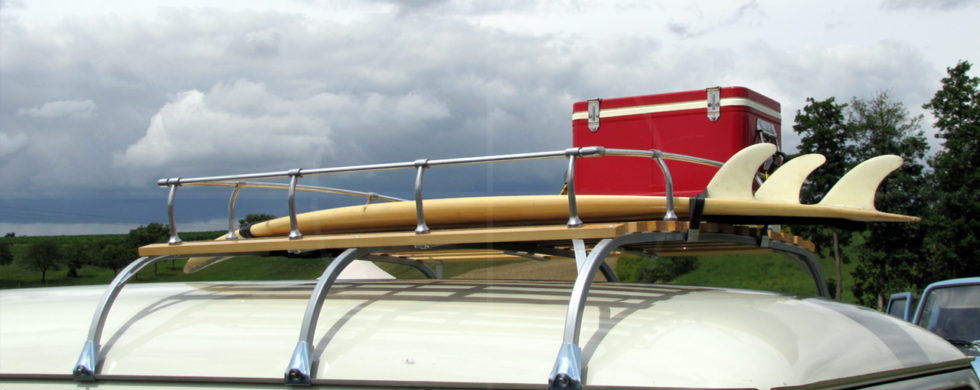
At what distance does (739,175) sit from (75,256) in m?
46.2

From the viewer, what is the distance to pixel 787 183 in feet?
9.30

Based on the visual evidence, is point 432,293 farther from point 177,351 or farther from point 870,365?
point 870,365

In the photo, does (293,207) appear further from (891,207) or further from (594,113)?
(891,207)

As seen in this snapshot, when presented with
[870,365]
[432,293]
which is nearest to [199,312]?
[432,293]

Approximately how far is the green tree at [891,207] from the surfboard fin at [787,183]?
37014mm

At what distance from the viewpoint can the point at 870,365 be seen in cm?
227

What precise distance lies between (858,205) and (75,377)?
3352 mm

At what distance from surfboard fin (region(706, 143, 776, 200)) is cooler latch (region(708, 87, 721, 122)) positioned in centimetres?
189

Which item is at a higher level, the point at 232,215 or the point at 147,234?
the point at 232,215

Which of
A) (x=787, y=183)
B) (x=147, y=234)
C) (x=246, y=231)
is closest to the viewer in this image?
(x=787, y=183)

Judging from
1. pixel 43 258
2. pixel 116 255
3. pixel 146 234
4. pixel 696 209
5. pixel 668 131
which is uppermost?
pixel 668 131

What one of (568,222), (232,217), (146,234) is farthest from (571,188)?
(146,234)

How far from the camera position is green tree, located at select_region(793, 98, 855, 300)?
119 feet

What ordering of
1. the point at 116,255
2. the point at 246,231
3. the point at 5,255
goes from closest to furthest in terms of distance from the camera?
the point at 246,231, the point at 116,255, the point at 5,255
